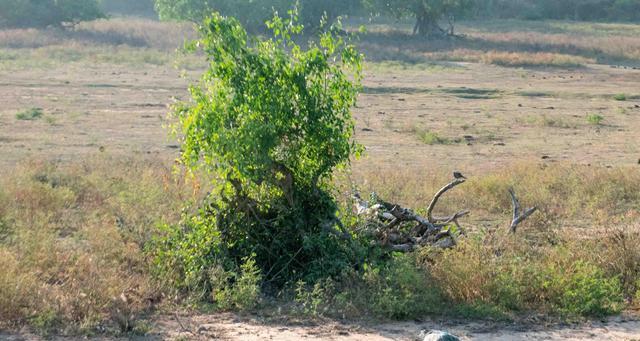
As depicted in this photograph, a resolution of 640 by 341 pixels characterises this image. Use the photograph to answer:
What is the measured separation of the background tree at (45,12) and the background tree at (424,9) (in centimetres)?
1535

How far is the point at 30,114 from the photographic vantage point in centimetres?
1961

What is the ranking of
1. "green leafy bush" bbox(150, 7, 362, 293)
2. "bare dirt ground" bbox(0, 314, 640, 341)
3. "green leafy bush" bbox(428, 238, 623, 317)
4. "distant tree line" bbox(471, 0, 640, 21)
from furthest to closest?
"distant tree line" bbox(471, 0, 640, 21), "green leafy bush" bbox(150, 7, 362, 293), "green leafy bush" bbox(428, 238, 623, 317), "bare dirt ground" bbox(0, 314, 640, 341)

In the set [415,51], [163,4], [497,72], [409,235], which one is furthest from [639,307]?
[163,4]

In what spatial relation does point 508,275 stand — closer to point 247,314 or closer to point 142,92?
point 247,314

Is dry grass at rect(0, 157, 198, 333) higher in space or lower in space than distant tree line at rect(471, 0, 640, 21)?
→ lower

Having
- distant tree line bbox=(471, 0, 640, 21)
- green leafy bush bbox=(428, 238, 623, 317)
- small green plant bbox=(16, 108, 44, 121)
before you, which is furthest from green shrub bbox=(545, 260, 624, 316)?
distant tree line bbox=(471, 0, 640, 21)

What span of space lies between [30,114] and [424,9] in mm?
33014

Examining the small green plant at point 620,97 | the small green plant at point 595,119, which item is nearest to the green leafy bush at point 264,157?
the small green plant at point 595,119

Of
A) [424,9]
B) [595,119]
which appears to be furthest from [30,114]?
[424,9]

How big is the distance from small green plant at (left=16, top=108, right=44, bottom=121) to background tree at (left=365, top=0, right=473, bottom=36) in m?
31.5

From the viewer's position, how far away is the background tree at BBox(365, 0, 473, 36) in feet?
159

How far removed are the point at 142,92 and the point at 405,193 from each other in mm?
15585

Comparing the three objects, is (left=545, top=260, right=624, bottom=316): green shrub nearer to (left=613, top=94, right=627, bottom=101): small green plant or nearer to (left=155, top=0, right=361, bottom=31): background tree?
(left=613, top=94, right=627, bottom=101): small green plant

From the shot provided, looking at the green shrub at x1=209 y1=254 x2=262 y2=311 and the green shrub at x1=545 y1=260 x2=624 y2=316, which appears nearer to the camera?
the green shrub at x1=209 y1=254 x2=262 y2=311
